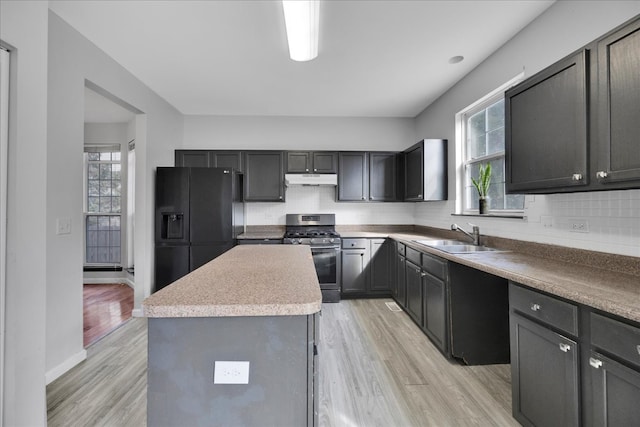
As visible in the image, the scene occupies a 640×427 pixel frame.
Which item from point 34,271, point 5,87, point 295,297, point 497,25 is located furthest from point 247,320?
point 497,25

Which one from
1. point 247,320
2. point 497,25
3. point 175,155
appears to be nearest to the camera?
point 247,320

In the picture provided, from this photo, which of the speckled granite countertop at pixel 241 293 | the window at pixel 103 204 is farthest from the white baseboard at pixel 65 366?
the window at pixel 103 204

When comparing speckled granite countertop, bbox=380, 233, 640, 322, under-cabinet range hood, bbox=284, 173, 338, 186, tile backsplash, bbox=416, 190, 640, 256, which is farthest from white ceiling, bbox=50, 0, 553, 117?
speckled granite countertop, bbox=380, 233, 640, 322

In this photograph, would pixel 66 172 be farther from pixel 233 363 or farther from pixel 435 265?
pixel 435 265

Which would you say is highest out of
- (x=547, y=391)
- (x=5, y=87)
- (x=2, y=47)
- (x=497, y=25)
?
(x=497, y=25)

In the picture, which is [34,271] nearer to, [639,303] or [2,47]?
[2,47]

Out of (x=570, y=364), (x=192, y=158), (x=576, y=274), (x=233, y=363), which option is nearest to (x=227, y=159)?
(x=192, y=158)

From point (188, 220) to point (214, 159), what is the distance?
114cm

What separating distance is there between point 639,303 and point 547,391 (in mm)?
673

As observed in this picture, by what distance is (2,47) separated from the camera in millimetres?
1444

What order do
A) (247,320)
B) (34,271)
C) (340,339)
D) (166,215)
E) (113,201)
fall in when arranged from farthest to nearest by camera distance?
1. (113,201)
2. (166,215)
3. (340,339)
4. (34,271)
5. (247,320)

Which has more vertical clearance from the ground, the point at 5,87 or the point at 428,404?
the point at 5,87

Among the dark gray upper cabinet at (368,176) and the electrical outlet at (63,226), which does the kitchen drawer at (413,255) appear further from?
the electrical outlet at (63,226)

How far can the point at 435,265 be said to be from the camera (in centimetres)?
270
